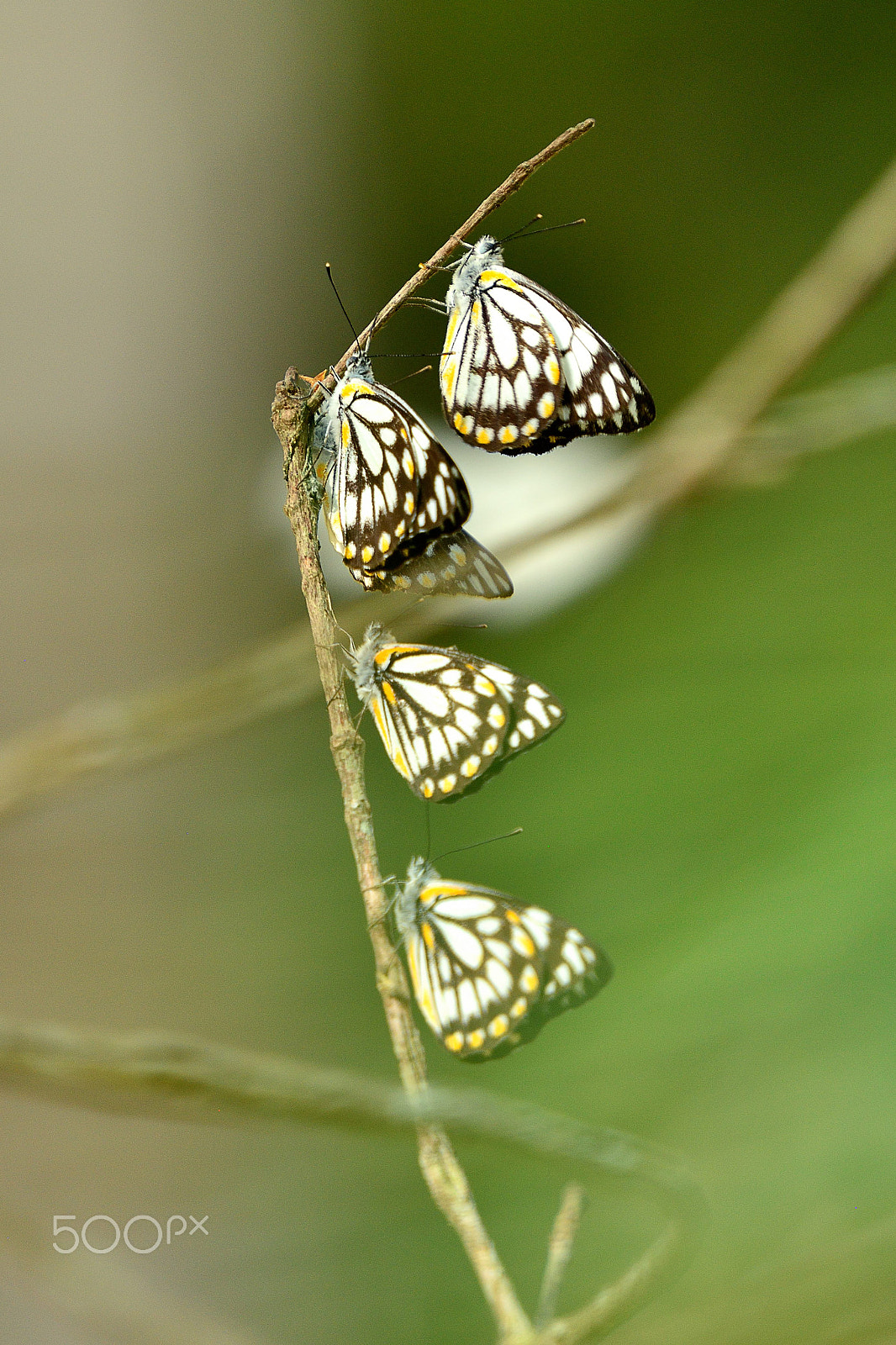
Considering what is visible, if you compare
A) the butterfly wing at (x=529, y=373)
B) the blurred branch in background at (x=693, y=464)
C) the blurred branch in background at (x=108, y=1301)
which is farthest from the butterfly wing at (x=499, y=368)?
the blurred branch in background at (x=108, y=1301)

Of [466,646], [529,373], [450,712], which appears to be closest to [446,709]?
[450,712]

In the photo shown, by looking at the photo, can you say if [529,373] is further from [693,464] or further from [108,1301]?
[108,1301]

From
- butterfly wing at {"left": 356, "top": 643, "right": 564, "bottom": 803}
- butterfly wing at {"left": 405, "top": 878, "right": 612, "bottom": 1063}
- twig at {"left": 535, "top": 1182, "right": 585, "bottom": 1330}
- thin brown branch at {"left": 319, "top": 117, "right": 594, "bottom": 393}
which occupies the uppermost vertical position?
thin brown branch at {"left": 319, "top": 117, "right": 594, "bottom": 393}

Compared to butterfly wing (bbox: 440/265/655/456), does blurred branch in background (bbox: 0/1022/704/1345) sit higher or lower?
lower

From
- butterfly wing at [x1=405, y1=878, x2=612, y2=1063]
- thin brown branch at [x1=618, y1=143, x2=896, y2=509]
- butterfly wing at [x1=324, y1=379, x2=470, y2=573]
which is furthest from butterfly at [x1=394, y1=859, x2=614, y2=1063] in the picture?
thin brown branch at [x1=618, y1=143, x2=896, y2=509]

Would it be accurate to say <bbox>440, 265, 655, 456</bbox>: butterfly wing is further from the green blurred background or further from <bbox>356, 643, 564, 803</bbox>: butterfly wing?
the green blurred background

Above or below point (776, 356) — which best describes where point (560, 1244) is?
below

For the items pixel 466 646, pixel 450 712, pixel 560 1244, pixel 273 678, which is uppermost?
pixel 466 646
